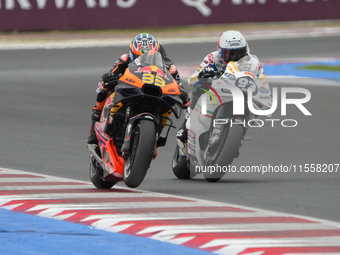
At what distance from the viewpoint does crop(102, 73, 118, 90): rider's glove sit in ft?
27.1

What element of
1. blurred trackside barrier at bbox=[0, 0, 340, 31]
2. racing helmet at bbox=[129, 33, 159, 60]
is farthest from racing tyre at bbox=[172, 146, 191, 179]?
blurred trackside barrier at bbox=[0, 0, 340, 31]

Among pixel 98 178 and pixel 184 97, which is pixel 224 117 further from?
pixel 98 178

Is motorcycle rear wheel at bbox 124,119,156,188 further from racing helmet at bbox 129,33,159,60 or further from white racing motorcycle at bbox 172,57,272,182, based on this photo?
white racing motorcycle at bbox 172,57,272,182

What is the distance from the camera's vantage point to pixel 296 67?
68.5 feet

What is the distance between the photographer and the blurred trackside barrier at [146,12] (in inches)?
955

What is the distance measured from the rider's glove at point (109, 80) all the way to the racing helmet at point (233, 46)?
132 centimetres

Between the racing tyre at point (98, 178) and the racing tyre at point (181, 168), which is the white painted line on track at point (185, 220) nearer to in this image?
the racing tyre at point (98, 178)

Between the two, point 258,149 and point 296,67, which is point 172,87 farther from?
point 296,67

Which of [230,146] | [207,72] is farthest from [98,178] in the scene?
[207,72]

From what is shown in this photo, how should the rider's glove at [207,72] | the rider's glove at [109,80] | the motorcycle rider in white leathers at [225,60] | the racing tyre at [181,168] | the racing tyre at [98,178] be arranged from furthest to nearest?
1. the racing tyre at [181,168]
2. the rider's glove at [207,72]
3. the motorcycle rider in white leathers at [225,60]
4. the racing tyre at [98,178]
5. the rider's glove at [109,80]

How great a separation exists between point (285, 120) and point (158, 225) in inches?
339

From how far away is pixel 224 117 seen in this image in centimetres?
898

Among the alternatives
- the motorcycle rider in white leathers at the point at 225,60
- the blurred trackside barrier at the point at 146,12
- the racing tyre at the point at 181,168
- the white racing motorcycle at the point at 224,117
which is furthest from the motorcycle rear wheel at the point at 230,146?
the blurred trackside barrier at the point at 146,12

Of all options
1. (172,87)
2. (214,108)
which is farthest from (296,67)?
(172,87)
